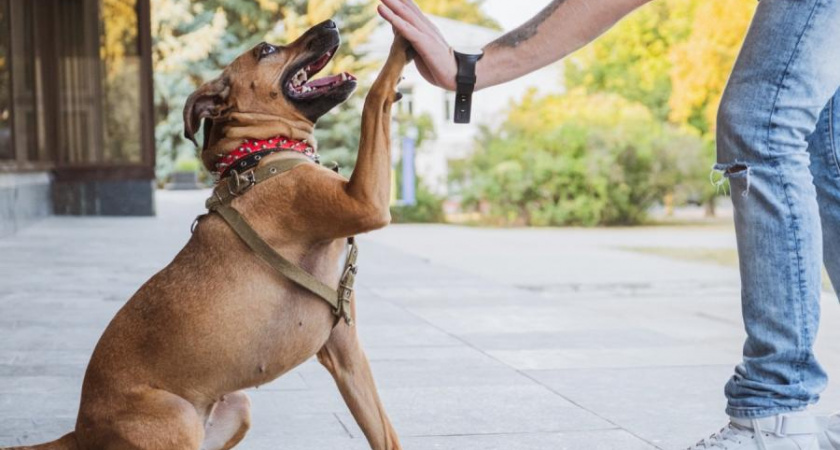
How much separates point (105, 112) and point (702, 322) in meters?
12.9

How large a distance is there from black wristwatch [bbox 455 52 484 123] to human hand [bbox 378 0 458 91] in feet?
0.06

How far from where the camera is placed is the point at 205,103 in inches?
122

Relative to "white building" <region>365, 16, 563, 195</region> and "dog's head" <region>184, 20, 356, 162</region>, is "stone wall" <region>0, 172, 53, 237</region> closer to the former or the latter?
"dog's head" <region>184, 20, 356, 162</region>

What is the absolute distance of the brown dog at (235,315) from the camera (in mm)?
2746

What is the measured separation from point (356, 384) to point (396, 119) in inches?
1126

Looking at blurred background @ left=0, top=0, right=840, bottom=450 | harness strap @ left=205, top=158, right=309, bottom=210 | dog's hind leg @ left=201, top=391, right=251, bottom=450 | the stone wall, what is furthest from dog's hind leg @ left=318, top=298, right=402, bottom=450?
the stone wall

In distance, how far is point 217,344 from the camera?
9.32 feet

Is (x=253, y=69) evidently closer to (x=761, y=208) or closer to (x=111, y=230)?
(x=761, y=208)

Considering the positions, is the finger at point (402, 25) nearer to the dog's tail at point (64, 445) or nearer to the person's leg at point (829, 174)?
the person's leg at point (829, 174)

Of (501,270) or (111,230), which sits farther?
(111,230)

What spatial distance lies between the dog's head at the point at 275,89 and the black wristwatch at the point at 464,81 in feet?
1.05

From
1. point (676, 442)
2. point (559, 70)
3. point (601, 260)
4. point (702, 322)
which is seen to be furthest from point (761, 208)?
point (559, 70)

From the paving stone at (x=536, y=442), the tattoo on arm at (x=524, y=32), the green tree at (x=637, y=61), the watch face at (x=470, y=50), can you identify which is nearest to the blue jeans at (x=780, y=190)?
the tattoo on arm at (x=524, y=32)

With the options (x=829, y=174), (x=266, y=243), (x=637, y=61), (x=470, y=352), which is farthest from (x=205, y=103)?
(x=637, y=61)
